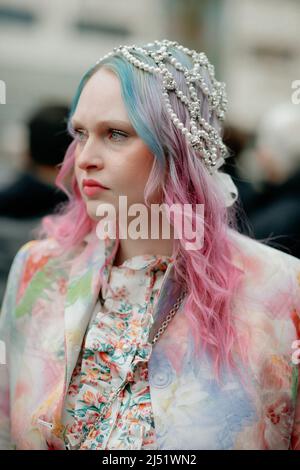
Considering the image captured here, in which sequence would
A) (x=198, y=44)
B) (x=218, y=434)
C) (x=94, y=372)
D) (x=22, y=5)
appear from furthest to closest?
(x=198, y=44) → (x=22, y=5) → (x=94, y=372) → (x=218, y=434)

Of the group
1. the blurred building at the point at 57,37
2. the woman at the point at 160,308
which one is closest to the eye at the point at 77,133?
the woman at the point at 160,308

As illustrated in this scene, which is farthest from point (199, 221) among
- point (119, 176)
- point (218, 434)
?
point (218, 434)

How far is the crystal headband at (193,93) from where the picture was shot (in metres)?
1.83

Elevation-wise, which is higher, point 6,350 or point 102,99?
point 102,99

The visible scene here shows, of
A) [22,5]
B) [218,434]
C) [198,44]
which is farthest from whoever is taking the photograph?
[198,44]

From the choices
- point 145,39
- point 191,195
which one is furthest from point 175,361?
point 145,39

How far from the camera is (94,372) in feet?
6.06

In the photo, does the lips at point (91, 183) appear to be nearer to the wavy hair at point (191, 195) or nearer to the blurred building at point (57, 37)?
the wavy hair at point (191, 195)

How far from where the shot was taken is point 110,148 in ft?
5.97

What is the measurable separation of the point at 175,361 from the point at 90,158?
0.60m

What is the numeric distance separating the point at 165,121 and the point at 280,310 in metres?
0.62

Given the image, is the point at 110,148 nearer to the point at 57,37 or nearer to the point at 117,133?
the point at 117,133

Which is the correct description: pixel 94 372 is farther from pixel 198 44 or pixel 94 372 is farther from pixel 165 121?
pixel 198 44

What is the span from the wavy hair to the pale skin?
0.08 ft
